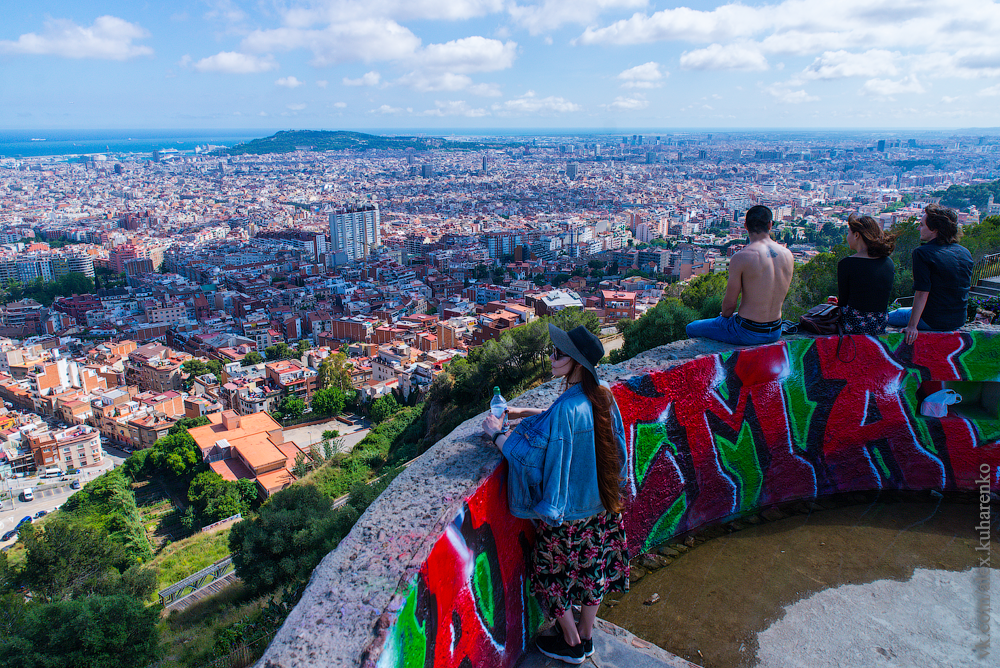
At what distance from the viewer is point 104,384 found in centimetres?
2447

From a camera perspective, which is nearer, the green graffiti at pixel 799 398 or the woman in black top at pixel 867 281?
the green graffiti at pixel 799 398

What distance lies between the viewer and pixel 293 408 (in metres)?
19.5

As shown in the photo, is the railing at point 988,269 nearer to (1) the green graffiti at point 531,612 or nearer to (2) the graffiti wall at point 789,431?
(2) the graffiti wall at point 789,431

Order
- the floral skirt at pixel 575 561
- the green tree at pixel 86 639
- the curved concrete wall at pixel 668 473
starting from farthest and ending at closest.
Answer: the green tree at pixel 86 639 < the floral skirt at pixel 575 561 < the curved concrete wall at pixel 668 473

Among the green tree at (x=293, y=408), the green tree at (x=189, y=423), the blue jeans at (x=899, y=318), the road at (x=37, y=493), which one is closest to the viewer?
the blue jeans at (x=899, y=318)

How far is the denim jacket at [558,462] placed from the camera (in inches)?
53.2

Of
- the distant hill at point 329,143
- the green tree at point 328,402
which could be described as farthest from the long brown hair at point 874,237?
the distant hill at point 329,143

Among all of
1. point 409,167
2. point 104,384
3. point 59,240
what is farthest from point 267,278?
point 409,167

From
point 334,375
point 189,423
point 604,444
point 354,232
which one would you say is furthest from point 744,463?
point 354,232

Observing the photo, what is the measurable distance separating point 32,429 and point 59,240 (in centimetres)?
4358

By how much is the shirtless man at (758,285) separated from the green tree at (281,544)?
4332 mm

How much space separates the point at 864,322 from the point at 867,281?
15 cm

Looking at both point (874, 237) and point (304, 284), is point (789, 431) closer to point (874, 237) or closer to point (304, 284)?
point (874, 237)

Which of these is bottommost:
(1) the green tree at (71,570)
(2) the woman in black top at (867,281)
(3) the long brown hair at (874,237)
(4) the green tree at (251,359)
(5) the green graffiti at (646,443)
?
(4) the green tree at (251,359)
